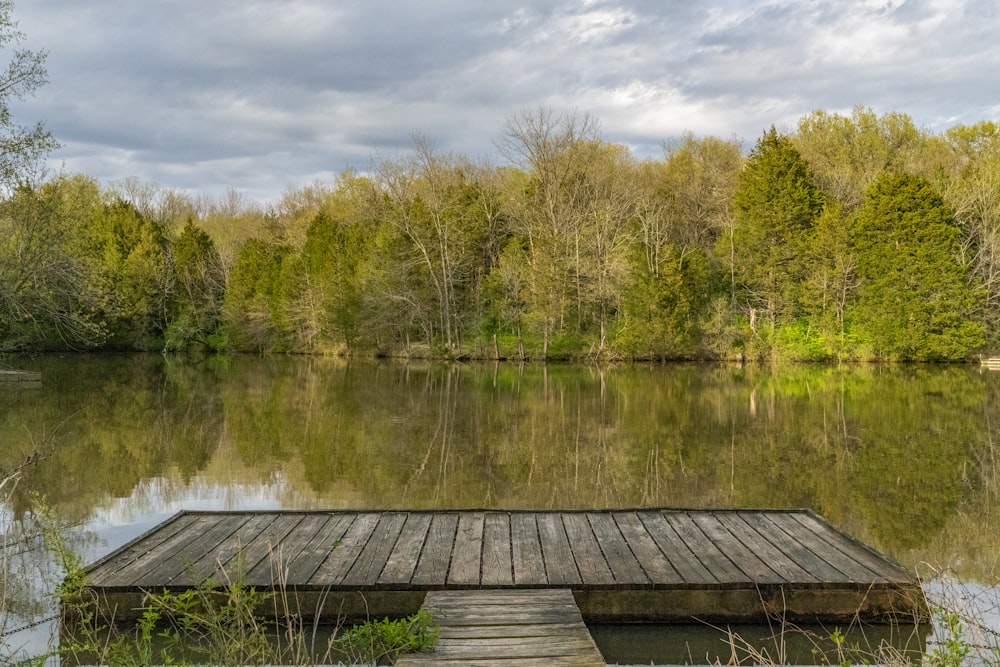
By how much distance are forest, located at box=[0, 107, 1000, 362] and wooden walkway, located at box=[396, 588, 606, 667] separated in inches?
900

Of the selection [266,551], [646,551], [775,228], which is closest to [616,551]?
[646,551]

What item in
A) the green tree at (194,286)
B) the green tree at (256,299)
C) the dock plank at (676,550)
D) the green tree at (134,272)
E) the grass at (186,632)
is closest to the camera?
the grass at (186,632)

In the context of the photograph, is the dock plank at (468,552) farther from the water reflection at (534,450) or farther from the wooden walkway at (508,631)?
the water reflection at (534,450)

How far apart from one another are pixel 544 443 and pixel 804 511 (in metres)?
5.98

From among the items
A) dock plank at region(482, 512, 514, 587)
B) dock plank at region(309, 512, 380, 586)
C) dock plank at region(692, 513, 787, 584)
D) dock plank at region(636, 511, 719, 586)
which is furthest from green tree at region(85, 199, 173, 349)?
dock plank at region(692, 513, 787, 584)

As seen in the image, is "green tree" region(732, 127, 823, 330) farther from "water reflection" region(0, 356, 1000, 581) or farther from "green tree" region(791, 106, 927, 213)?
"water reflection" region(0, 356, 1000, 581)

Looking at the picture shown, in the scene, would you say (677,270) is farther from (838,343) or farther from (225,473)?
(225,473)

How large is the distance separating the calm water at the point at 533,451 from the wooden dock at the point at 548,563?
1.04 meters

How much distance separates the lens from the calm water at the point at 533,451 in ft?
28.0

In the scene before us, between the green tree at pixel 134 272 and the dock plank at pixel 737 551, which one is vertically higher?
the green tree at pixel 134 272

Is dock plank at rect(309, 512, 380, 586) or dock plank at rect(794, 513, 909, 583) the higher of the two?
dock plank at rect(309, 512, 380, 586)

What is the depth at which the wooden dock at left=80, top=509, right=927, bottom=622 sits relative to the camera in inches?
203

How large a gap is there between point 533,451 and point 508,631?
25.1ft

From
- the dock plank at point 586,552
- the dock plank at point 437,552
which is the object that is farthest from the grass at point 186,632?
the dock plank at point 586,552
